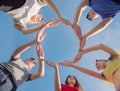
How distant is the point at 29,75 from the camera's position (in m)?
8.02

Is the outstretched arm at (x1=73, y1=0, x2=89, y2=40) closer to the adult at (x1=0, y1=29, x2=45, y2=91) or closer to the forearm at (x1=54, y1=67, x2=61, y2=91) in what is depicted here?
the adult at (x1=0, y1=29, x2=45, y2=91)

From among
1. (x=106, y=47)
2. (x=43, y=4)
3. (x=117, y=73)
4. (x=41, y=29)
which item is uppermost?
(x=43, y=4)

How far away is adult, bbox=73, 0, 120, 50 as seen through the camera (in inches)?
300

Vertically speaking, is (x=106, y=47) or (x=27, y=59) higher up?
(x=27, y=59)

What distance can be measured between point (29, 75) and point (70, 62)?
1.13m

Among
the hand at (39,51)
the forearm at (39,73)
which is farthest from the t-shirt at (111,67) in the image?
the hand at (39,51)

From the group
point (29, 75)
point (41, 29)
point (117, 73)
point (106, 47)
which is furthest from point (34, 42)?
point (117, 73)

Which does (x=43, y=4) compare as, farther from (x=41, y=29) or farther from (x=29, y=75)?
(x=29, y=75)

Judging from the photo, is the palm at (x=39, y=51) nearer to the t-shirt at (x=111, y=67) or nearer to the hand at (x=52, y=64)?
the hand at (x=52, y=64)

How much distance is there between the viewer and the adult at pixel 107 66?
7.14m

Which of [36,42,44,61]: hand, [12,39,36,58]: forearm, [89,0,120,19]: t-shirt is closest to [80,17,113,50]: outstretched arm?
[89,0,120,19]: t-shirt

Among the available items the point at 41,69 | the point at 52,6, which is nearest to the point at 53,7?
the point at 52,6

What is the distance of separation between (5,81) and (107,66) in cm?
248

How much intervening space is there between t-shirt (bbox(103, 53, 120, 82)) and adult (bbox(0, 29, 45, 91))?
5.88 ft
